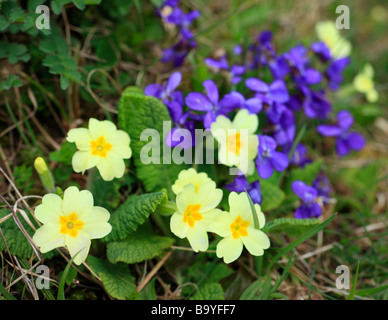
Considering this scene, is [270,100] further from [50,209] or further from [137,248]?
[50,209]

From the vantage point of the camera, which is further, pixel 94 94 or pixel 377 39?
pixel 377 39

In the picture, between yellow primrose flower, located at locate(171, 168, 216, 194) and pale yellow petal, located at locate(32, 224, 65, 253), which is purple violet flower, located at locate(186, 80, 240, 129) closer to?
yellow primrose flower, located at locate(171, 168, 216, 194)

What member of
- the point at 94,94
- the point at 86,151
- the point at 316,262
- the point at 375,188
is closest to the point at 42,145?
the point at 94,94

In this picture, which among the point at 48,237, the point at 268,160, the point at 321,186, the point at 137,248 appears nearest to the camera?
the point at 48,237

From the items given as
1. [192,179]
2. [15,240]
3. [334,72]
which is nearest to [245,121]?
[192,179]

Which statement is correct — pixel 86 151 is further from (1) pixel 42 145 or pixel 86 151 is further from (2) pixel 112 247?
(1) pixel 42 145
